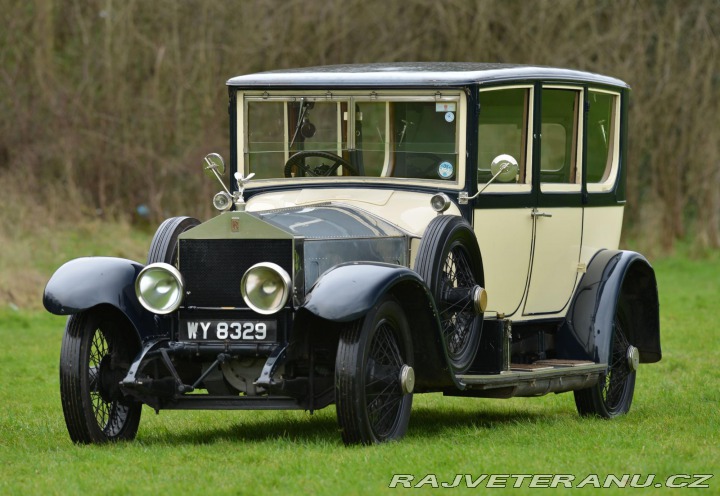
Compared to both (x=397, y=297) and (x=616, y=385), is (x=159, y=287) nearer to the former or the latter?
(x=397, y=297)

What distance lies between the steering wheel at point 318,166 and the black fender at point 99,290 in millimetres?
1478

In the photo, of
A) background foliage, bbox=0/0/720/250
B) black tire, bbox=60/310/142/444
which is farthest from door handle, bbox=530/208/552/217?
background foliage, bbox=0/0/720/250

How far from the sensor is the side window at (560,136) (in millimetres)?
8902

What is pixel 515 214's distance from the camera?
8.43m

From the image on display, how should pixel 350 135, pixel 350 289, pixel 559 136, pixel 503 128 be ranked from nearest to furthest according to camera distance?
pixel 350 289 < pixel 350 135 < pixel 503 128 < pixel 559 136

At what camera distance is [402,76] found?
8.19 metres

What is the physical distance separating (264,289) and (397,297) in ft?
2.61

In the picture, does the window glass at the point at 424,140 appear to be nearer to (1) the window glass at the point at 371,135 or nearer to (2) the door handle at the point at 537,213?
(1) the window glass at the point at 371,135

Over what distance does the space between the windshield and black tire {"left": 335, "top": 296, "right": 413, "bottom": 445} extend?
4.52 ft

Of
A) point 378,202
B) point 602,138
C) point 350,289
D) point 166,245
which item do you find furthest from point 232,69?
point 350,289

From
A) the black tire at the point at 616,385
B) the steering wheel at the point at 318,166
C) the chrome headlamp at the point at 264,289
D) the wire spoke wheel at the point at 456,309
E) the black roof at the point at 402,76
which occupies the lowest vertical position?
the black tire at the point at 616,385

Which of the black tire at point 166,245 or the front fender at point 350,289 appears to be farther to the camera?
the black tire at point 166,245

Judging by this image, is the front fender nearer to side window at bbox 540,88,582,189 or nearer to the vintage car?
the vintage car

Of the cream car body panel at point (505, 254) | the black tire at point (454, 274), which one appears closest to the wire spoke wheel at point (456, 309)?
the black tire at point (454, 274)
